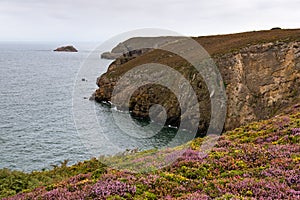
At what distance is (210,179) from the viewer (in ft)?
45.0

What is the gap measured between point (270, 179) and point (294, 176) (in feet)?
3.18

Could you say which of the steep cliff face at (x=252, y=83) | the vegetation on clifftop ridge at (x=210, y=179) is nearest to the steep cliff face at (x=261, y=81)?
the steep cliff face at (x=252, y=83)

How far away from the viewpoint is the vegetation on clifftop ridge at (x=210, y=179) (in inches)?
457

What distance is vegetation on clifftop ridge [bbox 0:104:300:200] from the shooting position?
457 inches

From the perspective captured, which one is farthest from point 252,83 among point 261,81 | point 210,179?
point 210,179

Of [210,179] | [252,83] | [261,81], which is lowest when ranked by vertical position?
[210,179]

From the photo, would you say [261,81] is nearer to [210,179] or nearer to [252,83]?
[252,83]

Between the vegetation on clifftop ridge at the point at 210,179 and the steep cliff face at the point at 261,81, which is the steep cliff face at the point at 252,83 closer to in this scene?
the steep cliff face at the point at 261,81

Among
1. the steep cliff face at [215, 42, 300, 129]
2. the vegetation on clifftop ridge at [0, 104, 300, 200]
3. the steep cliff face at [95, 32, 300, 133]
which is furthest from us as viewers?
the steep cliff face at [95, 32, 300, 133]

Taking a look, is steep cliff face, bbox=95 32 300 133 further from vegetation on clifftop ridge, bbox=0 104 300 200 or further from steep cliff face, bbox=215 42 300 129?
vegetation on clifftop ridge, bbox=0 104 300 200

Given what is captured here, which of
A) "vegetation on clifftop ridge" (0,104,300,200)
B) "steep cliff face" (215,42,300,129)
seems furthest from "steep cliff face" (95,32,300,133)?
"vegetation on clifftop ridge" (0,104,300,200)

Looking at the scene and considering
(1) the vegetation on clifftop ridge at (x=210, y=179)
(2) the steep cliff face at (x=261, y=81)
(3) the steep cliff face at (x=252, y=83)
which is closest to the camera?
(1) the vegetation on clifftop ridge at (x=210, y=179)

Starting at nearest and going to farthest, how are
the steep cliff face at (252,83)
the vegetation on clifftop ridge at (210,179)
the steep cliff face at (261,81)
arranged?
the vegetation on clifftop ridge at (210,179) < the steep cliff face at (261,81) < the steep cliff face at (252,83)

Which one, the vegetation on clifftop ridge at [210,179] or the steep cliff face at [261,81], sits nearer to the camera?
the vegetation on clifftop ridge at [210,179]
